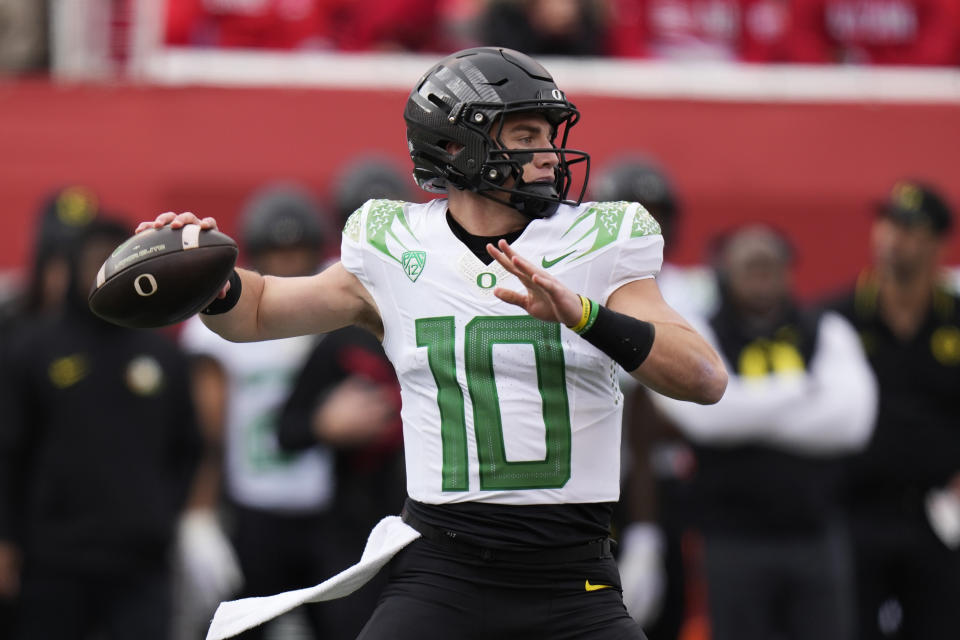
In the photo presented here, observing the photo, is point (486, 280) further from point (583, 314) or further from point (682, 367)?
point (682, 367)

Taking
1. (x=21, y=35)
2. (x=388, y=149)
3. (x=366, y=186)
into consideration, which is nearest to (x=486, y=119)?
(x=366, y=186)

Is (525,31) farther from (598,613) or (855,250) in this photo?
(598,613)

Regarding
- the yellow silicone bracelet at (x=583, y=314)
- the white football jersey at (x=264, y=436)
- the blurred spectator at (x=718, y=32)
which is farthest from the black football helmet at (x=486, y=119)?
the blurred spectator at (x=718, y=32)

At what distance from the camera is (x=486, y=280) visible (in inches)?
140

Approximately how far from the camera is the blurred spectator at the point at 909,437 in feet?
20.7

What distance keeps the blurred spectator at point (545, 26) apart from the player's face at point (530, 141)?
4689 millimetres

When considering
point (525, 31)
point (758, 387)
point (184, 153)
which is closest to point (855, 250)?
point (525, 31)

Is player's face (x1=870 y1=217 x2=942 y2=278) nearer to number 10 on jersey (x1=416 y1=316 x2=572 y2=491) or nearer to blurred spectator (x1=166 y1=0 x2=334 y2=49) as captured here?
number 10 on jersey (x1=416 y1=316 x2=572 y2=491)

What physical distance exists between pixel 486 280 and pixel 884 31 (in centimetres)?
649

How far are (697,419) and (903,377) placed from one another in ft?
3.32

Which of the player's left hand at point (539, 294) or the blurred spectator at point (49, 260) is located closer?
the player's left hand at point (539, 294)

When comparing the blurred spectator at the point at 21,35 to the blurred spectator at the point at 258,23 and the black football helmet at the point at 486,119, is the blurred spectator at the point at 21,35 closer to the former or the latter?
the blurred spectator at the point at 258,23

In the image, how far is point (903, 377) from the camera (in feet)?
21.5

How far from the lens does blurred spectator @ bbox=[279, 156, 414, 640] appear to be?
5.78 meters
